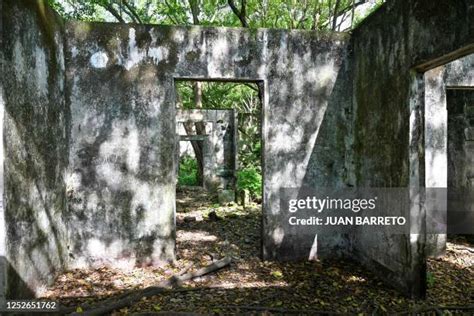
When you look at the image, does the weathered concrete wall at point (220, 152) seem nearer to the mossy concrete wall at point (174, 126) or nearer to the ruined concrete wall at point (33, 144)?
the mossy concrete wall at point (174, 126)

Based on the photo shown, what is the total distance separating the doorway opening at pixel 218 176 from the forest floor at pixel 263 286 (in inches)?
8.1

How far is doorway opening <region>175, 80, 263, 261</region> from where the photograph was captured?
5.87 m

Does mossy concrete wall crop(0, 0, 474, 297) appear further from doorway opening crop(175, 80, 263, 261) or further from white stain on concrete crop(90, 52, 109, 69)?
doorway opening crop(175, 80, 263, 261)

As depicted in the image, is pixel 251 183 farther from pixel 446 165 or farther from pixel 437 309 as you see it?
pixel 437 309

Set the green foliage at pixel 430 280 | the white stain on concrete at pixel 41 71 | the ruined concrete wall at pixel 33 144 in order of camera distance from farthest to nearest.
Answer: the green foliage at pixel 430 280
the white stain on concrete at pixel 41 71
the ruined concrete wall at pixel 33 144

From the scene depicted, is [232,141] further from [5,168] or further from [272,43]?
[5,168]

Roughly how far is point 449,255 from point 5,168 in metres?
5.84

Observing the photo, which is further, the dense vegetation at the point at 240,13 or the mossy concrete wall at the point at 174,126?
the dense vegetation at the point at 240,13

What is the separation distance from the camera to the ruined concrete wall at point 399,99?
3.36 m

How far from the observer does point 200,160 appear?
46.3 feet

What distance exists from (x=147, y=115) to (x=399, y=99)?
122 inches

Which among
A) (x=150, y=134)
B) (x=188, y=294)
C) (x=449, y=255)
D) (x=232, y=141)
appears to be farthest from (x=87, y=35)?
(x=232, y=141)

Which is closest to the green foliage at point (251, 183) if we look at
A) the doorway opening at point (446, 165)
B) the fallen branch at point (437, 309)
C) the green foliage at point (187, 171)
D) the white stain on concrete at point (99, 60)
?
the green foliage at point (187, 171)

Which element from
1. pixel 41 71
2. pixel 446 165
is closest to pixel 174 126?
pixel 41 71
